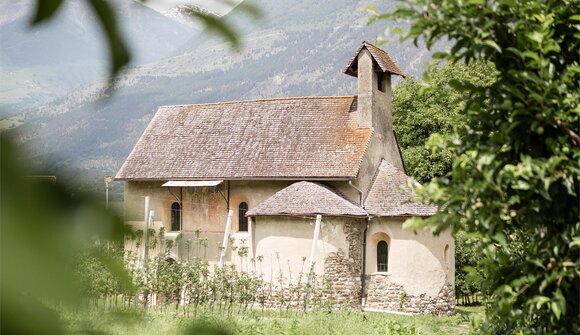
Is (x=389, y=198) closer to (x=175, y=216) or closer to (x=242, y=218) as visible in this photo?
(x=242, y=218)

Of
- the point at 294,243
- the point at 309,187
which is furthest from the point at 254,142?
the point at 294,243

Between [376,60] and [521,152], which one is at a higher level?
[376,60]

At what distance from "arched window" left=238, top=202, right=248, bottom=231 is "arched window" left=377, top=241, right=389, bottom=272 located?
197 inches

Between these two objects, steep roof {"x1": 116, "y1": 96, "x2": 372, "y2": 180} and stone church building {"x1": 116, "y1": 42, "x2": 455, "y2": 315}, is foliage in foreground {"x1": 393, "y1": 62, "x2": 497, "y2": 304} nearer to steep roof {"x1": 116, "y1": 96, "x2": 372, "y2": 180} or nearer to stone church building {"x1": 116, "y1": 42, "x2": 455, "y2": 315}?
stone church building {"x1": 116, "y1": 42, "x2": 455, "y2": 315}

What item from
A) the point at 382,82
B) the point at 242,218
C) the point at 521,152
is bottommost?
the point at 521,152

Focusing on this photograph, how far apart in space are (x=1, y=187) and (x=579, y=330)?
4.78m

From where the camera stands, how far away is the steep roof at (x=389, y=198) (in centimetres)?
2305

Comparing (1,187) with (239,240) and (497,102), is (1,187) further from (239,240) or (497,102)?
(239,240)

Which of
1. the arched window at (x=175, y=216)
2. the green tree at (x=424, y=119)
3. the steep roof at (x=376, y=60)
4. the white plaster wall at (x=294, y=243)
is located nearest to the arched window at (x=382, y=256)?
the white plaster wall at (x=294, y=243)

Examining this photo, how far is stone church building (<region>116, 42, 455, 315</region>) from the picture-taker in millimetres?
22625

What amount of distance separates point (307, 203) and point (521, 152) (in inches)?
694

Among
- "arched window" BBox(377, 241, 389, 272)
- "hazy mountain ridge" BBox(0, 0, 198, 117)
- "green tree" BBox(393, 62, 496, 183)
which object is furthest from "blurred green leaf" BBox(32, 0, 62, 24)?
"green tree" BBox(393, 62, 496, 183)

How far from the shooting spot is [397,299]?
76.2 feet

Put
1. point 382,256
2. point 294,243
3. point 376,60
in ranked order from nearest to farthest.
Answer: point 294,243 < point 382,256 < point 376,60
